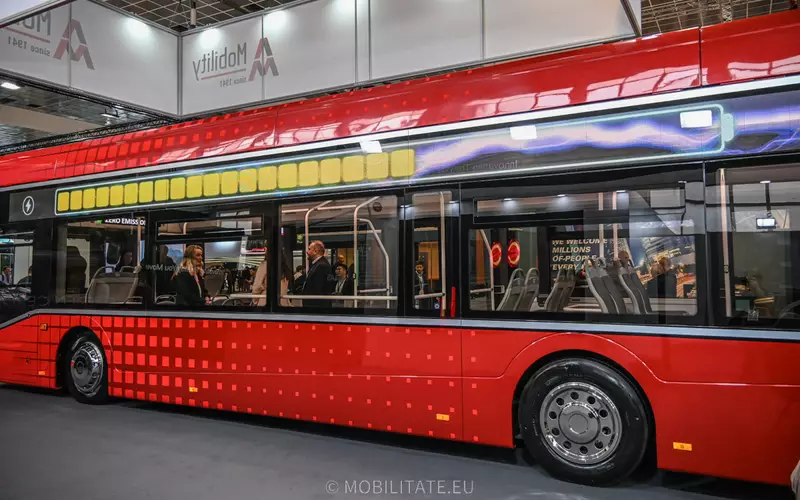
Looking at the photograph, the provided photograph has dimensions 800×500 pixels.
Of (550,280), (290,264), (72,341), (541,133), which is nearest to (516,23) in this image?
(541,133)

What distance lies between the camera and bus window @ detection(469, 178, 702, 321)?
3.82m

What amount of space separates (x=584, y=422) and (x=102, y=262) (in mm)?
5295

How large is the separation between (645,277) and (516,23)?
2751mm

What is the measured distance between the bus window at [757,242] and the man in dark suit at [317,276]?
2.91m

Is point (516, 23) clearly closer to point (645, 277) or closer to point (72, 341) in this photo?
point (645, 277)

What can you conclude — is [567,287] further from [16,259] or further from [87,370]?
[16,259]

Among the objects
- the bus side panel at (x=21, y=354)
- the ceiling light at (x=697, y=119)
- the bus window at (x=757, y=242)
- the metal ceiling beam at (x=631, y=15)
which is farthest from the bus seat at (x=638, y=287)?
the bus side panel at (x=21, y=354)

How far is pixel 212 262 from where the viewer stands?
580 cm

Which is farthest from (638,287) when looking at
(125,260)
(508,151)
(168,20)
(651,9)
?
(168,20)

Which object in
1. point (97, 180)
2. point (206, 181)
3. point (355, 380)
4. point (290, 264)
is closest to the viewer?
point (355, 380)

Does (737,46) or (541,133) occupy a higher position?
(737,46)

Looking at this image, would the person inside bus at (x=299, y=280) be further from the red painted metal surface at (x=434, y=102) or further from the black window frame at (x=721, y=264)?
the black window frame at (x=721, y=264)

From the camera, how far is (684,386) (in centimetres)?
376

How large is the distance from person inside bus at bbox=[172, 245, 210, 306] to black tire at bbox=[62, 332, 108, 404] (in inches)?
54.7
